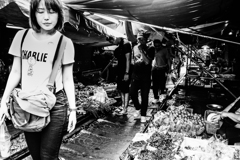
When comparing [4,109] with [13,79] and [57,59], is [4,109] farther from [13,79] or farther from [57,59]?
[57,59]

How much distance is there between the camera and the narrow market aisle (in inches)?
175

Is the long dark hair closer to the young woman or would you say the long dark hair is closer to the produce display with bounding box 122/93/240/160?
the young woman

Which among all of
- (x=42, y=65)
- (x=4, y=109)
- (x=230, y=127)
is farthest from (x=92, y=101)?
(x=42, y=65)

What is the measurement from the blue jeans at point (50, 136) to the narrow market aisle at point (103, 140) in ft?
6.91

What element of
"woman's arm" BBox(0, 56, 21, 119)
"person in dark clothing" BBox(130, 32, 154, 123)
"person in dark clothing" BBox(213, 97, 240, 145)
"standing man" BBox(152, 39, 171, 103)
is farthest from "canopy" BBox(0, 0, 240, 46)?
"standing man" BBox(152, 39, 171, 103)

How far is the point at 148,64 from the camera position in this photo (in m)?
6.15

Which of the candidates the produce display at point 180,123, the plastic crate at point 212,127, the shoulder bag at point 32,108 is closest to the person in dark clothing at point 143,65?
the produce display at point 180,123

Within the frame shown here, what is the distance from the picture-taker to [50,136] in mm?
2229

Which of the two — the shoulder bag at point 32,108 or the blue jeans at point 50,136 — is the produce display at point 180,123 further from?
the shoulder bag at point 32,108

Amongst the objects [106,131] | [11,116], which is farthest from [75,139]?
[11,116]

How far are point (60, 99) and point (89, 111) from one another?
4.44 metres

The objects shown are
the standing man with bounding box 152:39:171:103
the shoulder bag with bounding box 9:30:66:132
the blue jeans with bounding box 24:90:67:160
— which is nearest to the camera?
the shoulder bag with bounding box 9:30:66:132

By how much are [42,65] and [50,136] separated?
27.7 inches

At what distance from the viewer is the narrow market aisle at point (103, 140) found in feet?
14.6
